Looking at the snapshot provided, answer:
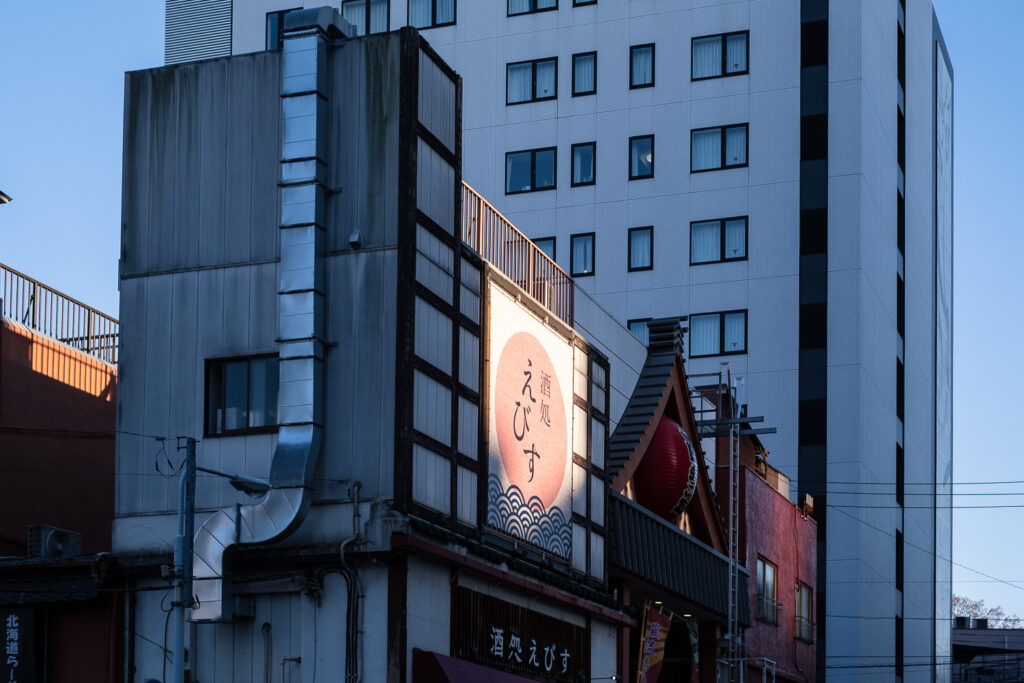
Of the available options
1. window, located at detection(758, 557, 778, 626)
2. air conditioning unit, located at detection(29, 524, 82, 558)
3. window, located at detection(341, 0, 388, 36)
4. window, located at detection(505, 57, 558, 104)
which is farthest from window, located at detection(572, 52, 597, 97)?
air conditioning unit, located at detection(29, 524, 82, 558)

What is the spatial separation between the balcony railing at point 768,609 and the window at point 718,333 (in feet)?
66.6

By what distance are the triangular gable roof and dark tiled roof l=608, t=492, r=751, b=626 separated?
2.73ft

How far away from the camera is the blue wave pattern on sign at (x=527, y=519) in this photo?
30.5 meters

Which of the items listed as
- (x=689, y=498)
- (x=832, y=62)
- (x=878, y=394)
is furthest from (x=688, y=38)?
(x=689, y=498)

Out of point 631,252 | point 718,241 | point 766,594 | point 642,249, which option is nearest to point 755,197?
point 718,241

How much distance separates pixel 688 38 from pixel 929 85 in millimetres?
19842

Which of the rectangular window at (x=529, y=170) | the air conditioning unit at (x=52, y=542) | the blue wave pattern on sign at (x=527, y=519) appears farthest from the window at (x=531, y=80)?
the air conditioning unit at (x=52, y=542)

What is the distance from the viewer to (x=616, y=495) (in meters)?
36.8

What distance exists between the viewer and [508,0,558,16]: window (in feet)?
250

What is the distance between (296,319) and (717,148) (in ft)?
156

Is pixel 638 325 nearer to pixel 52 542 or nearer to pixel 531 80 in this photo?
pixel 531 80

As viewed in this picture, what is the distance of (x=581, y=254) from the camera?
73.8 m

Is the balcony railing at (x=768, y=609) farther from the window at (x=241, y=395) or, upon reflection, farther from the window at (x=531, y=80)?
the window at (x=531, y=80)

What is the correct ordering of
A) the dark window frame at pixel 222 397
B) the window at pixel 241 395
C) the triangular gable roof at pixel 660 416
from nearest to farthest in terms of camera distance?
the dark window frame at pixel 222 397 → the window at pixel 241 395 → the triangular gable roof at pixel 660 416
